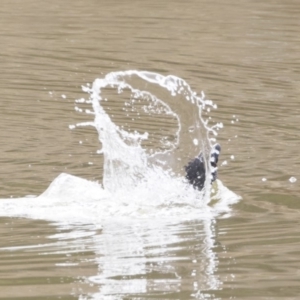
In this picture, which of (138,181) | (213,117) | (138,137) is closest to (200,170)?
(138,181)

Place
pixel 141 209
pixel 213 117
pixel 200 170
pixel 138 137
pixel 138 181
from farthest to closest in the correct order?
1. pixel 213 117
2. pixel 138 137
3. pixel 138 181
4. pixel 200 170
5. pixel 141 209

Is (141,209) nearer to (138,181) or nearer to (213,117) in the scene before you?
(138,181)

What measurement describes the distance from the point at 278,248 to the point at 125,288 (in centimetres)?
102

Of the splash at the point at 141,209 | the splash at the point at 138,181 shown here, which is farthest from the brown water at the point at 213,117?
the splash at the point at 138,181

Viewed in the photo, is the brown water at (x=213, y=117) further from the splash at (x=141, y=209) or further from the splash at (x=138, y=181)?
the splash at (x=138, y=181)

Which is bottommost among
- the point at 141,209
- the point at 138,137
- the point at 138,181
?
the point at 141,209

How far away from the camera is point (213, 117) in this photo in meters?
8.90

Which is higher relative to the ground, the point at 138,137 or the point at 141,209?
the point at 138,137

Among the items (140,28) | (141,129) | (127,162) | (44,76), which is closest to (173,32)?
(140,28)

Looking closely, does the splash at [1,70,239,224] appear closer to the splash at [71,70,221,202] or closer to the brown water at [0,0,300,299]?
the splash at [71,70,221,202]

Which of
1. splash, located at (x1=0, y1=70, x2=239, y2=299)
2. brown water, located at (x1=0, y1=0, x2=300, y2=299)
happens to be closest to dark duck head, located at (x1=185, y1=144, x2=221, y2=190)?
splash, located at (x1=0, y1=70, x2=239, y2=299)

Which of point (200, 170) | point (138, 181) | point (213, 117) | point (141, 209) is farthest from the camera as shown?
point (213, 117)

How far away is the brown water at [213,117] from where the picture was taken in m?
4.59

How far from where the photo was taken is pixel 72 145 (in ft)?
25.6
